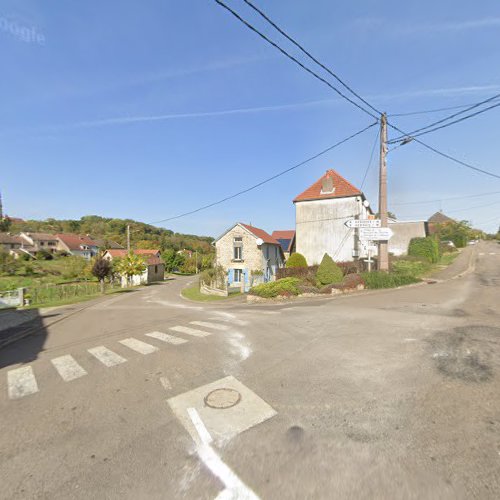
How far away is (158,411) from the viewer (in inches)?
159

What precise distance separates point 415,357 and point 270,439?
3691 mm

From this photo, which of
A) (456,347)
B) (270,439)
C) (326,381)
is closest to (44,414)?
(270,439)

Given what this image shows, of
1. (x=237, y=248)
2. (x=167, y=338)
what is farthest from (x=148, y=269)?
(x=167, y=338)

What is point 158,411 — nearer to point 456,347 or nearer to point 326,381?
point 326,381

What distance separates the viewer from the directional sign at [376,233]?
15562mm

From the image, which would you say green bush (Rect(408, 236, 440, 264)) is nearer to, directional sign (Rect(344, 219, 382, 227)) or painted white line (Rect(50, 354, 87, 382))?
directional sign (Rect(344, 219, 382, 227))

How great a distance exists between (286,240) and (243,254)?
10.5 meters

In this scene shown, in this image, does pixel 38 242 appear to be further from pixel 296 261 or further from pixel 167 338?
pixel 167 338

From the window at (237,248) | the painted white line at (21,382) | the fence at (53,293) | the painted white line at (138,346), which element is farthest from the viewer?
the window at (237,248)

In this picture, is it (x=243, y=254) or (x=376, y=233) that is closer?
(x=376, y=233)

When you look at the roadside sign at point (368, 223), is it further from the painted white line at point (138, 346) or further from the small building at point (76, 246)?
the small building at point (76, 246)

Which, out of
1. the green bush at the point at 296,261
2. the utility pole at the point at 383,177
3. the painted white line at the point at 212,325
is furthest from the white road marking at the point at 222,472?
the green bush at the point at 296,261

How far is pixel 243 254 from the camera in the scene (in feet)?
94.6

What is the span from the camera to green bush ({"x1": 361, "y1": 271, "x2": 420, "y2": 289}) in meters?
15.0
